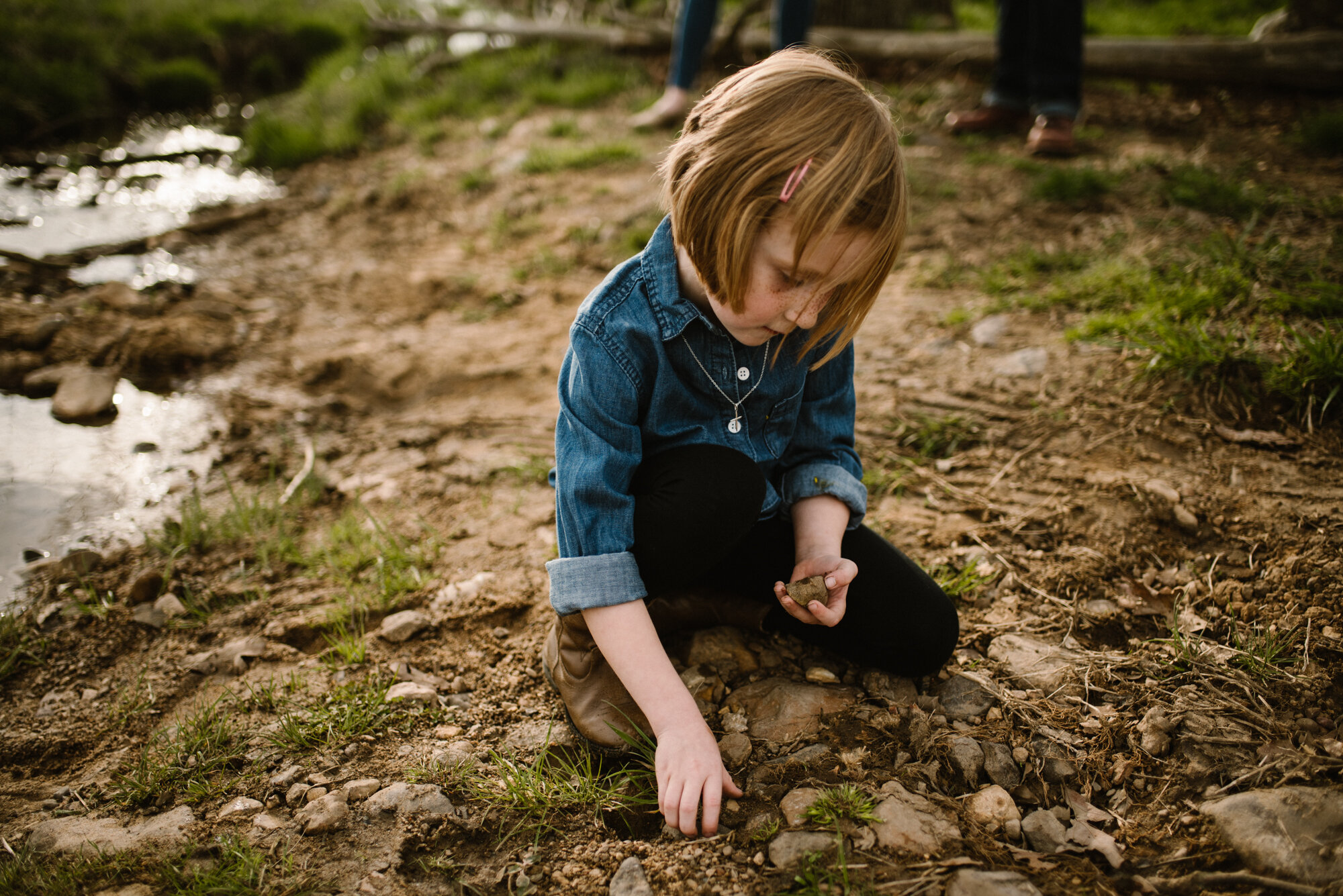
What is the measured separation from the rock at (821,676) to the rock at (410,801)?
0.80 metres

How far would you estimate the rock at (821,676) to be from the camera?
1730mm

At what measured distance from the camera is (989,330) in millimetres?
2871

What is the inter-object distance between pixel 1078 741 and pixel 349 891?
1.39m

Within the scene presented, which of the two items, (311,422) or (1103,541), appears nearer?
(1103,541)

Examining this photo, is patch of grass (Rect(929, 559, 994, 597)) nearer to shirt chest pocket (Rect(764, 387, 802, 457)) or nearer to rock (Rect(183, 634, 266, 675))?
shirt chest pocket (Rect(764, 387, 802, 457))

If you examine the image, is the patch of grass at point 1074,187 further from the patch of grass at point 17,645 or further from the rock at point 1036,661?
the patch of grass at point 17,645

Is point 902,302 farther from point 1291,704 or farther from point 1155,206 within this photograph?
point 1291,704

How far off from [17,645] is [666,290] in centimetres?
181

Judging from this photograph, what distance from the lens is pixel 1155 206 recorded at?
3318 mm

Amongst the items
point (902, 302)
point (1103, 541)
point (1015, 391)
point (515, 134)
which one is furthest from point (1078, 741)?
point (515, 134)

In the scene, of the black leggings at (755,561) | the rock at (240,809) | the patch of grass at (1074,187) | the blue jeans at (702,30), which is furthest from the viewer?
the blue jeans at (702,30)

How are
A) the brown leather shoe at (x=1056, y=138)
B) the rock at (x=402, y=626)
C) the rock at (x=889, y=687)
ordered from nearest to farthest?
the rock at (x=889, y=687), the rock at (x=402, y=626), the brown leather shoe at (x=1056, y=138)

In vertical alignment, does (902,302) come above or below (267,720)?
above

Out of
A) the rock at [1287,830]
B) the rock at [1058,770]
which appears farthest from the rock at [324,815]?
the rock at [1287,830]
